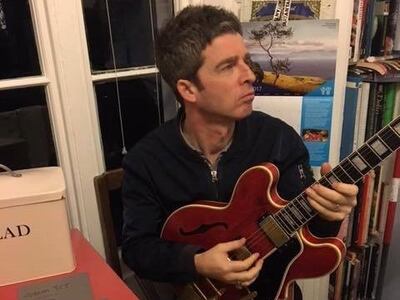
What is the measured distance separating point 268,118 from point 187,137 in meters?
0.26

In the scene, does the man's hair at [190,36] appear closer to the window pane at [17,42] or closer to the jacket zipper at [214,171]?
the jacket zipper at [214,171]

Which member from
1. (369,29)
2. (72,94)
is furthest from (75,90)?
(369,29)

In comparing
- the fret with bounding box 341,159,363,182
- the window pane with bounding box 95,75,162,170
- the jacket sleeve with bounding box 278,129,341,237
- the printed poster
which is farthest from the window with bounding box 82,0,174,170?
the fret with bounding box 341,159,363,182

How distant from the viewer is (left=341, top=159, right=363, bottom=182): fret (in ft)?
3.26

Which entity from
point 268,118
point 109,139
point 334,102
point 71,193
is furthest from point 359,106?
point 71,193

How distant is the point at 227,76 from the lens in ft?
3.69

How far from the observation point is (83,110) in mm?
1372

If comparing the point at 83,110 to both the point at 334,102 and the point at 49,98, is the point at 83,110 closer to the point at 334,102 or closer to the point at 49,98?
the point at 49,98

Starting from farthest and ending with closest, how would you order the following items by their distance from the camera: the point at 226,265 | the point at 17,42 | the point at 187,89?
1. the point at 17,42
2. the point at 187,89
3. the point at 226,265

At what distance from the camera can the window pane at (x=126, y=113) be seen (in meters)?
1.48

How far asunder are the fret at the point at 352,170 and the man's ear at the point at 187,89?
0.46m

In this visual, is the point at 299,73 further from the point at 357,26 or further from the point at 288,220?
the point at 288,220

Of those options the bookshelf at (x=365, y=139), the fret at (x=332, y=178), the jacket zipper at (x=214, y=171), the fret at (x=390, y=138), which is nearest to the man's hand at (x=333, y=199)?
the fret at (x=332, y=178)

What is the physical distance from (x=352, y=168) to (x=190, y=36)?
0.57 m
